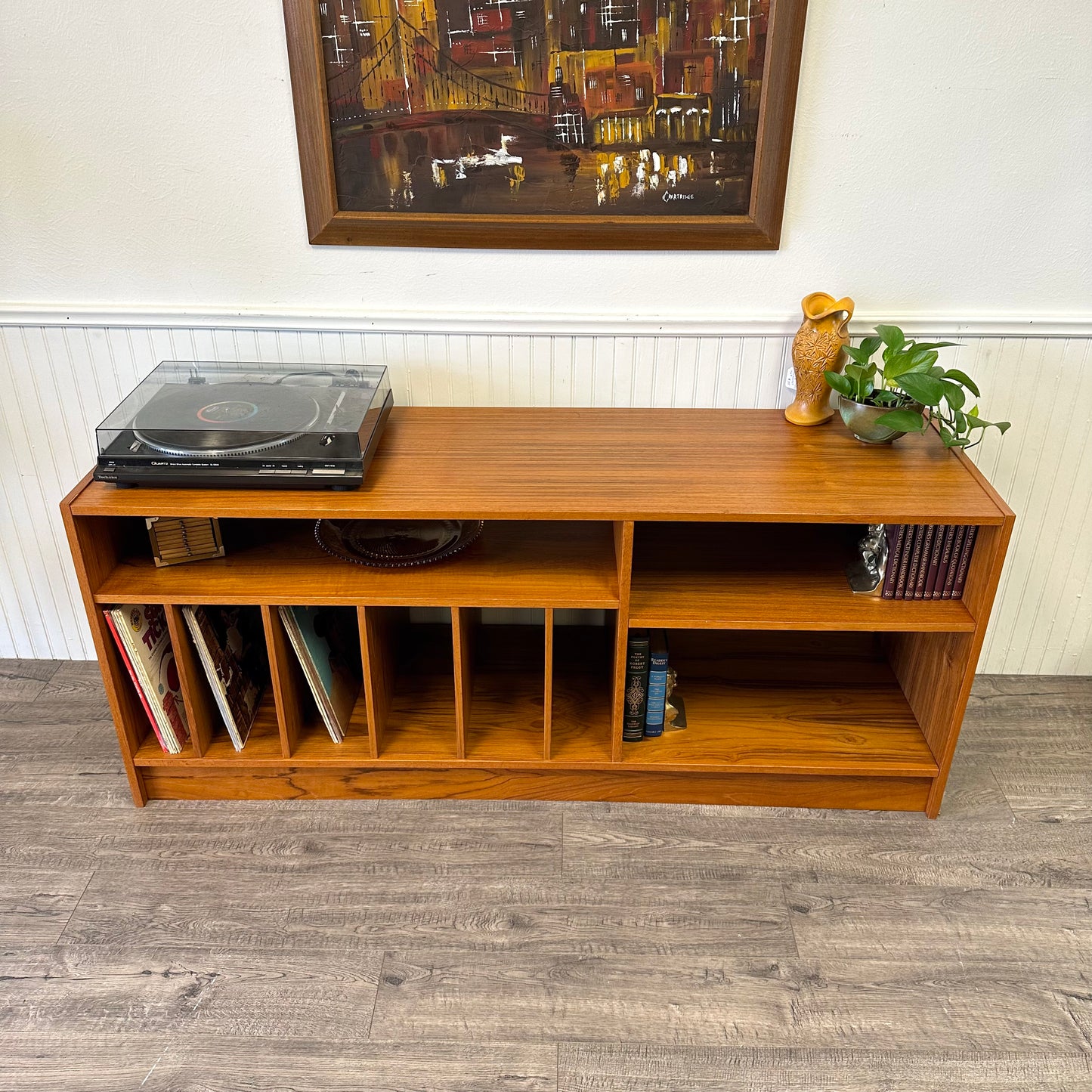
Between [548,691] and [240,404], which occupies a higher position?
[240,404]

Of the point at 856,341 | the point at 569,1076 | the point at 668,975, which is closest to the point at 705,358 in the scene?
the point at 856,341

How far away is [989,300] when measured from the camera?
1875 millimetres

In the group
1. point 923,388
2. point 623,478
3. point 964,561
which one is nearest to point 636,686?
point 623,478

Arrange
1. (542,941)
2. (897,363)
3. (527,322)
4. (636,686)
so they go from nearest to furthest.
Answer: (542,941) → (897,363) → (636,686) → (527,322)

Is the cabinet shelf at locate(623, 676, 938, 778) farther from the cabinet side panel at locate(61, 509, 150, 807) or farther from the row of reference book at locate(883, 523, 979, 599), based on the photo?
the cabinet side panel at locate(61, 509, 150, 807)

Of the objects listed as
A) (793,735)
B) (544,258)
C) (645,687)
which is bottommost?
(793,735)

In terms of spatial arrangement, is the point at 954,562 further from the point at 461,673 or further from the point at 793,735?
the point at 461,673

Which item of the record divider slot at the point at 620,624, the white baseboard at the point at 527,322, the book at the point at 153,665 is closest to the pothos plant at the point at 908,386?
the white baseboard at the point at 527,322

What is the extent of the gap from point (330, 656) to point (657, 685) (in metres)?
0.63

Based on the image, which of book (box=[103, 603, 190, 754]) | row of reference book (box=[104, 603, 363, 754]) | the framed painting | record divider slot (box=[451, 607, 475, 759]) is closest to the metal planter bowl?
the framed painting

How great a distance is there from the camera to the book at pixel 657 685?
1.78 metres

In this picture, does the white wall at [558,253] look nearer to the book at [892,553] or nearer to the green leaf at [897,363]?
the green leaf at [897,363]

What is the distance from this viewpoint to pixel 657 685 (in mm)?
1804

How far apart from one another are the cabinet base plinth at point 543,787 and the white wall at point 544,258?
25.4 inches
